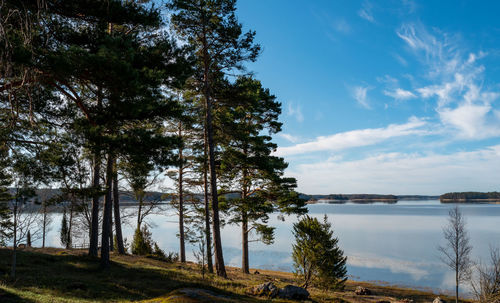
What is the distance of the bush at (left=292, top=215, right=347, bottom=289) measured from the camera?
48.7 feet

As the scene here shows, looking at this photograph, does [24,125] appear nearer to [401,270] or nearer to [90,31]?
[90,31]

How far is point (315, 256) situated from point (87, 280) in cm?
991

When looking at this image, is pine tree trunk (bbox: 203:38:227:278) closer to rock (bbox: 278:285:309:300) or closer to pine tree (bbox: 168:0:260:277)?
pine tree (bbox: 168:0:260:277)

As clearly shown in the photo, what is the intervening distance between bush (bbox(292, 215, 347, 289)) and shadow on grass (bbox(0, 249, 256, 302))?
4453 millimetres

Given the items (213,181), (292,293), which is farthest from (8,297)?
(213,181)

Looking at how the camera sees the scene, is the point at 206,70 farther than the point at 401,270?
No

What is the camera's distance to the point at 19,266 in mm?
12211

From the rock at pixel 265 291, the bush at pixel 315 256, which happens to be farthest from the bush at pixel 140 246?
the rock at pixel 265 291

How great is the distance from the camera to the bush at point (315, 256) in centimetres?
1484

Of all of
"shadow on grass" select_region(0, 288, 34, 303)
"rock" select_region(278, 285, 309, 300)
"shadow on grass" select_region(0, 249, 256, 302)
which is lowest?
"rock" select_region(278, 285, 309, 300)

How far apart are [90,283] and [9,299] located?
3.38 m

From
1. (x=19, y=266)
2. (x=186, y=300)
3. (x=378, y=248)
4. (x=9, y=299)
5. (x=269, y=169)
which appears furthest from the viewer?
(x=378, y=248)

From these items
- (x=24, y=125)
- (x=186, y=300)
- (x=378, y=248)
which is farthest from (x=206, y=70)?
(x=378, y=248)

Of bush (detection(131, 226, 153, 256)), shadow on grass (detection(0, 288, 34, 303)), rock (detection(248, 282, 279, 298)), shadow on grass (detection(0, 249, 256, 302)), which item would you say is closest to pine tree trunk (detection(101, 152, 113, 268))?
shadow on grass (detection(0, 249, 256, 302))
